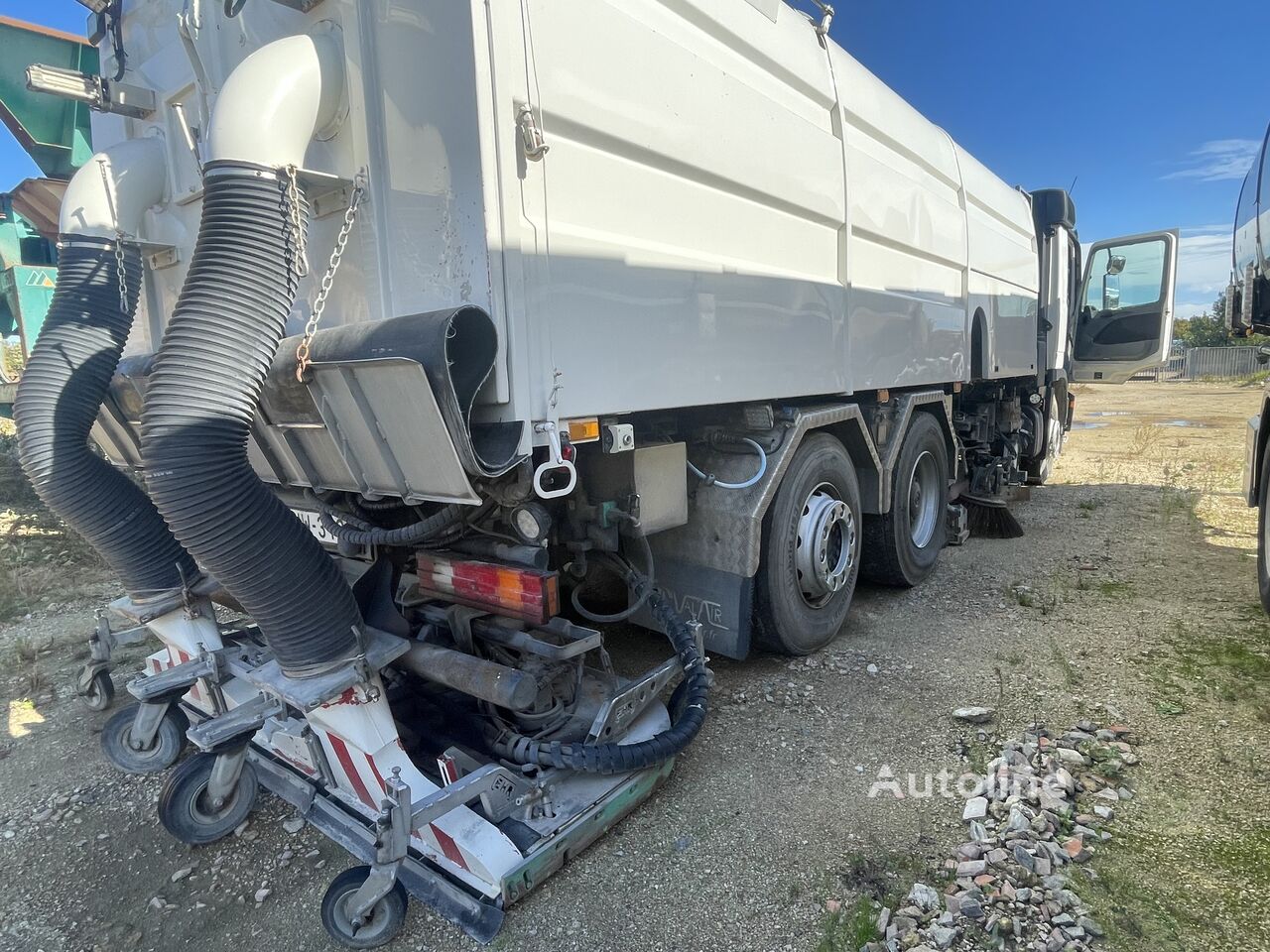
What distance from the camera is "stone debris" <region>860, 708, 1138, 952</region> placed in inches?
73.9

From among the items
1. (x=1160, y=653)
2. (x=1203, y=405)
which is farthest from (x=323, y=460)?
(x=1203, y=405)

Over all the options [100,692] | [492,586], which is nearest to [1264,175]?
[492,586]

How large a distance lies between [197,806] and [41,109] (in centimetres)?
555

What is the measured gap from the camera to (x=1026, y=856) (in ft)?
6.98

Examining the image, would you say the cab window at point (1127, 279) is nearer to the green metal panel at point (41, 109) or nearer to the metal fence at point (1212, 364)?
the green metal panel at point (41, 109)

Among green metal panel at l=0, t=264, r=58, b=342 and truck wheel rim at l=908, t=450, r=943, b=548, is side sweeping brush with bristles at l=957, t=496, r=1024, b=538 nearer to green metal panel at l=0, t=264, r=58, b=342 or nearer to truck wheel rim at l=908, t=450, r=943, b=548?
truck wheel rim at l=908, t=450, r=943, b=548

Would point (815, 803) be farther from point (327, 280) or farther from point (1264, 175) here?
point (1264, 175)

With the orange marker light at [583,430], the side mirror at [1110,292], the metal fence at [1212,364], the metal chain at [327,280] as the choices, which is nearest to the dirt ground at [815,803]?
the orange marker light at [583,430]

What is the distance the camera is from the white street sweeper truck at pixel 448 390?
1.89 m

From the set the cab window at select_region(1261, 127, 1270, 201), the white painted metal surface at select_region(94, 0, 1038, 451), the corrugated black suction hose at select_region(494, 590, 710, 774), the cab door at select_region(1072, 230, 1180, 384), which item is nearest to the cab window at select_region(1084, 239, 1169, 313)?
the cab door at select_region(1072, 230, 1180, 384)

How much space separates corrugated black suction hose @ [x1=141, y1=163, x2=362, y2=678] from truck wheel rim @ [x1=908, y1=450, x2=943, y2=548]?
4054mm

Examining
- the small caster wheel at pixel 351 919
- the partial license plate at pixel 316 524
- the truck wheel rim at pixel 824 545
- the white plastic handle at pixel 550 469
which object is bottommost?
the small caster wheel at pixel 351 919

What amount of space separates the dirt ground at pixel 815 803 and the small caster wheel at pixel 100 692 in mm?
113

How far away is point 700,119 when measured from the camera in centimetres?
261
